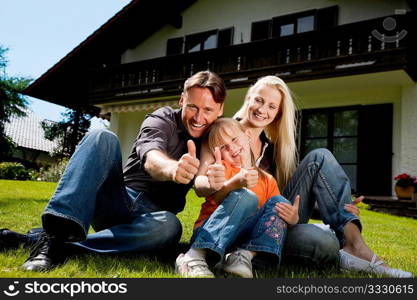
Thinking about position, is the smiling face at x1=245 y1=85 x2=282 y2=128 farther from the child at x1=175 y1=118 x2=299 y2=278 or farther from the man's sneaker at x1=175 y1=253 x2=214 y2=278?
the man's sneaker at x1=175 y1=253 x2=214 y2=278

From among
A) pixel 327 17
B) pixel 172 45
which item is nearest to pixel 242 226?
pixel 327 17

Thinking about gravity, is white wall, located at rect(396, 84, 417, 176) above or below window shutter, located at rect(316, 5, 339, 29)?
below

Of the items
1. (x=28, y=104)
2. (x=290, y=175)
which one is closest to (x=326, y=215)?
(x=290, y=175)

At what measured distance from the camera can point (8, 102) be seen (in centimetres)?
2614

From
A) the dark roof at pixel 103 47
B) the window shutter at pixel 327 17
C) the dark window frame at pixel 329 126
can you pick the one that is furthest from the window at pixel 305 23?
the dark roof at pixel 103 47

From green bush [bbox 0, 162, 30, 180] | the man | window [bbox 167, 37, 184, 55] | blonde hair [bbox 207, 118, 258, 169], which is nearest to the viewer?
the man

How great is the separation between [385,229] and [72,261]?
4.66 meters

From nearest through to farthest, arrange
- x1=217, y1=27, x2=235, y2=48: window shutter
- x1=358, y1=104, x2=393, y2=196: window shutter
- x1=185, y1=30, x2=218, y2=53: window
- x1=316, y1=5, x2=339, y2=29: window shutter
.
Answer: x1=358, y1=104, x2=393, y2=196: window shutter < x1=316, y1=5, x2=339, y2=29: window shutter < x1=217, y1=27, x2=235, y2=48: window shutter < x1=185, y1=30, x2=218, y2=53: window

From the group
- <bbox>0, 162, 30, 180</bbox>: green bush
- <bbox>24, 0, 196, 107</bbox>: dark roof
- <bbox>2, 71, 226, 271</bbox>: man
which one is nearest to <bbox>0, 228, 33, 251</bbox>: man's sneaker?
<bbox>2, 71, 226, 271</bbox>: man

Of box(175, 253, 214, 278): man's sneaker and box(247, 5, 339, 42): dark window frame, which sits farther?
box(247, 5, 339, 42): dark window frame

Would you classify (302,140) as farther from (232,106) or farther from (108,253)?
(108,253)

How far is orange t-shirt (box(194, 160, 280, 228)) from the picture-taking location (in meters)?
2.44

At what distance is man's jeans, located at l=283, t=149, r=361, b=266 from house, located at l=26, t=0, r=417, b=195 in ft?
23.6

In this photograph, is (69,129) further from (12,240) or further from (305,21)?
(12,240)
